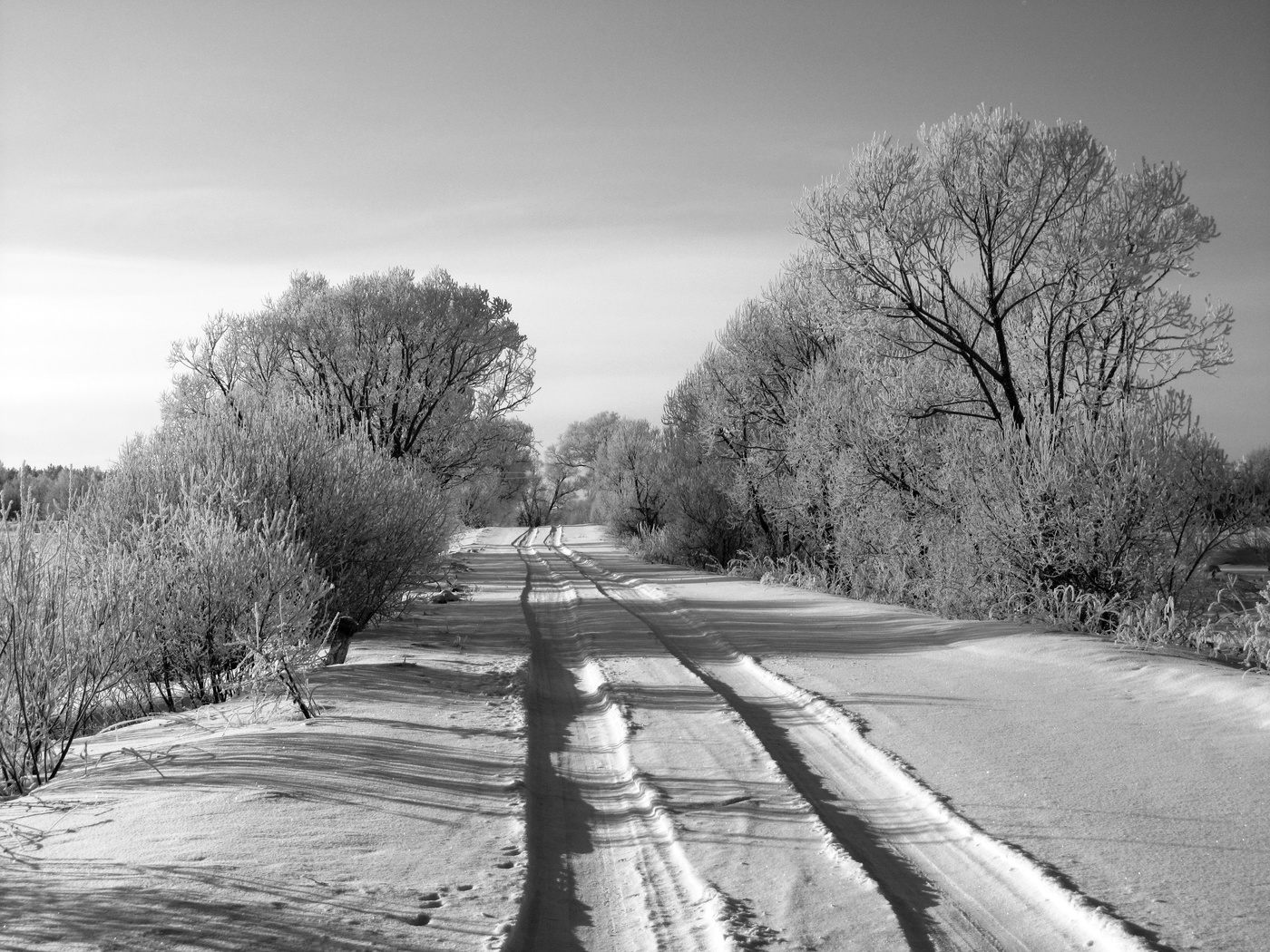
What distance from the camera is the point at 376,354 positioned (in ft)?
93.8

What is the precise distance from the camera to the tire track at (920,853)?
140 inches

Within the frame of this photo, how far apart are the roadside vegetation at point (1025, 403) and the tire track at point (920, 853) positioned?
4928 mm

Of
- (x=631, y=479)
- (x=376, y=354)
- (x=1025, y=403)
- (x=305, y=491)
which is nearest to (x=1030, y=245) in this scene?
(x=1025, y=403)

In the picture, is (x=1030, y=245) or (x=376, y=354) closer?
A: (x=1030, y=245)

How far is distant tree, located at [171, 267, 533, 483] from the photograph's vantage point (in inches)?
1109

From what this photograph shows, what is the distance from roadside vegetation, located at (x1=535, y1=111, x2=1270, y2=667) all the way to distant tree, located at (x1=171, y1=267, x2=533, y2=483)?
568 inches

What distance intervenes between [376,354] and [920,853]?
26.7 m

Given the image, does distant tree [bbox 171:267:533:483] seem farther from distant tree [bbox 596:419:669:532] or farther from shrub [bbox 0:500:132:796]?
shrub [bbox 0:500:132:796]

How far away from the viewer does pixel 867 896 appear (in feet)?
12.8

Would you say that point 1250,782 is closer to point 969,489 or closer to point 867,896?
point 867,896

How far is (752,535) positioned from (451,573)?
11529 mm

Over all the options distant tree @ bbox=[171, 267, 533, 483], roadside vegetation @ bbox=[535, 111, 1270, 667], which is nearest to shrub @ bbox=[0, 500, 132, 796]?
roadside vegetation @ bbox=[535, 111, 1270, 667]

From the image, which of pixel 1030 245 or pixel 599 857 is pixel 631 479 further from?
pixel 599 857

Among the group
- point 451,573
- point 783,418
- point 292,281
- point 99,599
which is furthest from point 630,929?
point 292,281
